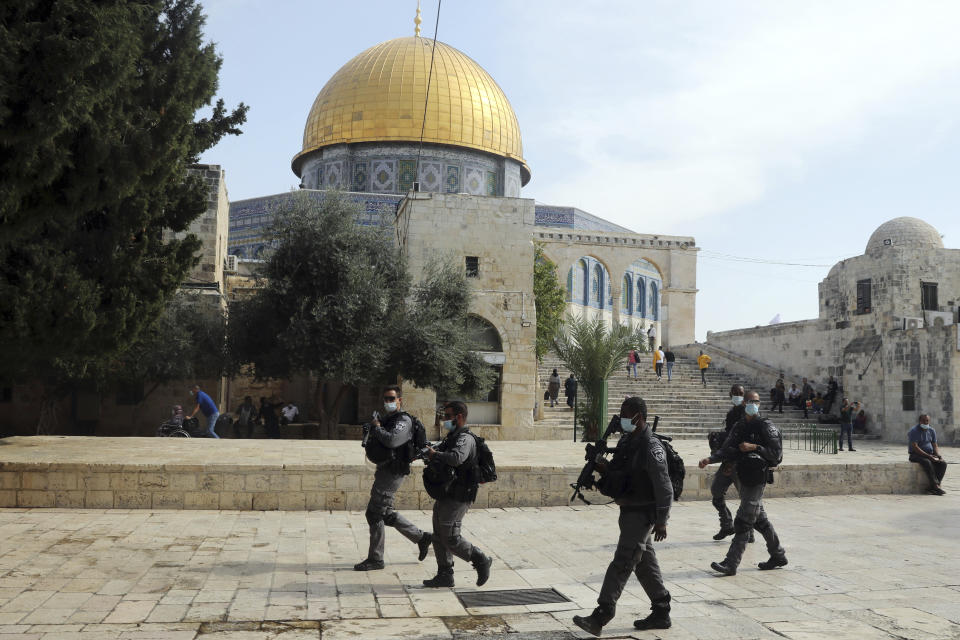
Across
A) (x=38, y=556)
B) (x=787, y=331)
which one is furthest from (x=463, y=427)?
(x=787, y=331)

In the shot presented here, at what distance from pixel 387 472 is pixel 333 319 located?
9964 millimetres

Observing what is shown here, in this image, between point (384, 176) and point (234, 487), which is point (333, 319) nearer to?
point (234, 487)

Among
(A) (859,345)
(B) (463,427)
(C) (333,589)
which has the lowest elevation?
(C) (333,589)

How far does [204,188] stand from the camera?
444 inches

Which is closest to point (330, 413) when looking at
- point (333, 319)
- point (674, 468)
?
point (333, 319)

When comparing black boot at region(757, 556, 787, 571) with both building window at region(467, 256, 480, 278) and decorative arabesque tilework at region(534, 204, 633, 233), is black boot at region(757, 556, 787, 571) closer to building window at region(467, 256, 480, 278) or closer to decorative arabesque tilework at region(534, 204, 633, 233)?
building window at region(467, 256, 480, 278)

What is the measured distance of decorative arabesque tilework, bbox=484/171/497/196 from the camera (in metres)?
32.3

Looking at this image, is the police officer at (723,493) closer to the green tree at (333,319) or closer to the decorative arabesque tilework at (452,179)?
the green tree at (333,319)

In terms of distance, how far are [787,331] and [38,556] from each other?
2305 centimetres

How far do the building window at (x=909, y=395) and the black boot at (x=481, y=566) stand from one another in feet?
61.5

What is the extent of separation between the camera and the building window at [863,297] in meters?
22.9

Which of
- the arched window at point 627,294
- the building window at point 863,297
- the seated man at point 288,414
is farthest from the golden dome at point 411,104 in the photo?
the seated man at point 288,414

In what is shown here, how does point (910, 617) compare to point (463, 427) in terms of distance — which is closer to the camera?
point (910, 617)

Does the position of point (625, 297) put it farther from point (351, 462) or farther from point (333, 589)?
point (333, 589)
